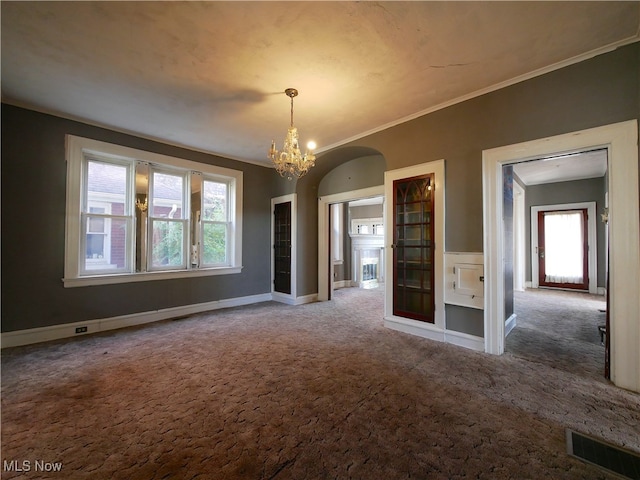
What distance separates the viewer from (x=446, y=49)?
2.23 metres

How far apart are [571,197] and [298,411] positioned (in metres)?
8.64

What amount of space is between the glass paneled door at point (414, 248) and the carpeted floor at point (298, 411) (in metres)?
0.52

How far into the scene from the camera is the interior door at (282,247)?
5.36 meters

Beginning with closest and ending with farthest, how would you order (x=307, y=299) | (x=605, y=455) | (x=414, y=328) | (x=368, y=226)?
(x=605, y=455) → (x=414, y=328) → (x=307, y=299) → (x=368, y=226)

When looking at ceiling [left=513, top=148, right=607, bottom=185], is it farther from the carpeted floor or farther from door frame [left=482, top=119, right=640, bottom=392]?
the carpeted floor

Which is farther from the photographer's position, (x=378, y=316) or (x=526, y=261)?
(x=526, y=261)

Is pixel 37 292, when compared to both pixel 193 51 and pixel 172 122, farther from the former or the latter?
pixel 193 51

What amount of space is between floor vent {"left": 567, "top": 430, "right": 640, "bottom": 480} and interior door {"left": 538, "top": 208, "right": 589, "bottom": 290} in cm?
701

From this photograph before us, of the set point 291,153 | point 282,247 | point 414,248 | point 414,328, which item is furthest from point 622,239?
point 282,247

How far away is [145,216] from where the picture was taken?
4.06m

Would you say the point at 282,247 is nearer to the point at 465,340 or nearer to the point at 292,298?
the point at 292,298

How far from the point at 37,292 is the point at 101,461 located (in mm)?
2975

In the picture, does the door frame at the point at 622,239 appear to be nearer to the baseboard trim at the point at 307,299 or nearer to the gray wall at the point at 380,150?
the gray wall at the point at 380,150

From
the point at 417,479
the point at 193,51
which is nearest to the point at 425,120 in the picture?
the point at 193,51
